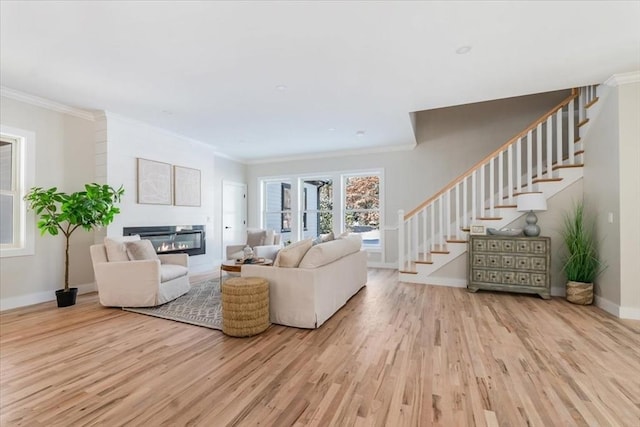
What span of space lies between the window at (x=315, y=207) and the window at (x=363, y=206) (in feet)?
1.83

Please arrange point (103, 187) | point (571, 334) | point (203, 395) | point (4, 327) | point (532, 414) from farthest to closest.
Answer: point (103, 187) < point (4, 327) < point (571, 334) < point (203, 395) < point (532, 414)

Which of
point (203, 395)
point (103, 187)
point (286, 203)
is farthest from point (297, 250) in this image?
point (286, 203)

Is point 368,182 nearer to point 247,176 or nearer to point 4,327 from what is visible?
point 247,176

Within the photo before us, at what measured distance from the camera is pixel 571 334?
2.76 m

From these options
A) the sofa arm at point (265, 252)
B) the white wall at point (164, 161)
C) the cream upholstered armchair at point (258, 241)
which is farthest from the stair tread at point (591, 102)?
the white wall at point (164, 161)

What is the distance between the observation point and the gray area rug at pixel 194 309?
10.3ft

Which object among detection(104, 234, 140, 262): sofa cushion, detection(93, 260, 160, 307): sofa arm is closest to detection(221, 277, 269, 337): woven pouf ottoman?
detection(93, 260, 160, 307): sofa arm

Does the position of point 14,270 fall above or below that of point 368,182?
below

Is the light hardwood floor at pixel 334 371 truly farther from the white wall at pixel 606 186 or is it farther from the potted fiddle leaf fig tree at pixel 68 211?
the potted fiddle leaf fig tree at pixel 68 211

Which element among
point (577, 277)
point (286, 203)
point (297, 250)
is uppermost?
point (286, 203)

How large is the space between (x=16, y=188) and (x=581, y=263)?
726 cm

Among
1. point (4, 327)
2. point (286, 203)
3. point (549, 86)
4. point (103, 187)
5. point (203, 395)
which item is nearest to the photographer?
point (203, 395)

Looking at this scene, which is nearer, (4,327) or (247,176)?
(4,327)

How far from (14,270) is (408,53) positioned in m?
5.25
